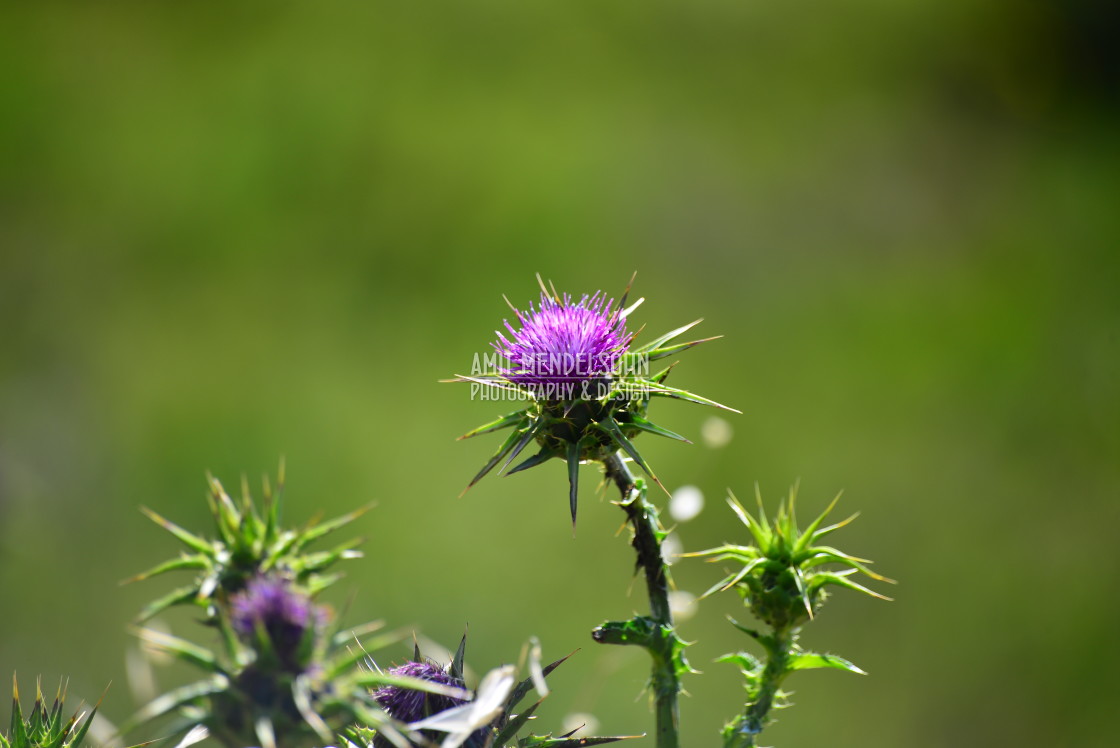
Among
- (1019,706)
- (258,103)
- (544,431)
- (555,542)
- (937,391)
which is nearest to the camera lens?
(544,431)

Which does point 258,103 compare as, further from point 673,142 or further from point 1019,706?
point 1019,706

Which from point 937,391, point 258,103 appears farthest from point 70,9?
point 937,391

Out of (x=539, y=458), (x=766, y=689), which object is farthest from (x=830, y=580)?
(x=539, y=458)

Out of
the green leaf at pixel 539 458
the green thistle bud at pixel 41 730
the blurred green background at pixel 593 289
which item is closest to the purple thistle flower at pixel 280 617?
the green thistle bud at pixel 41 730

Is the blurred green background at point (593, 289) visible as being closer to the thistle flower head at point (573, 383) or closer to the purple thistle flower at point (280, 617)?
the thistle flower head at point (573, 383)

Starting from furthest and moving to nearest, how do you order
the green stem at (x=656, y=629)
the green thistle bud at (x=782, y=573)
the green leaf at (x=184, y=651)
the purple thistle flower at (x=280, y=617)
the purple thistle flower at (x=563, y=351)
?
the purple thistle flower at (x=563, y=351) → the green thistle bud at (x=782, y=573) → the green stem at (x=656, y=629) → the purple thistle flower at (x=280, y=617) → the green leaf at (x=184, y=651)

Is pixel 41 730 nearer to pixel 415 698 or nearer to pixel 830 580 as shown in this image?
pixel 415 698

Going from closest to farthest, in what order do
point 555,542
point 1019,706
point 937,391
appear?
point 1019,706 < point 555,542 < point 937,391
